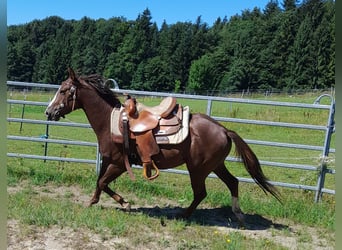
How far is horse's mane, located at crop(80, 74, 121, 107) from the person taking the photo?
4754 millimetres

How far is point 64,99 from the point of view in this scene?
462cm

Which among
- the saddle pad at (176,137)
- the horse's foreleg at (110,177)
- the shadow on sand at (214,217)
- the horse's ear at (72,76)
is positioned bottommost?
the shadow on sand at (214,217)

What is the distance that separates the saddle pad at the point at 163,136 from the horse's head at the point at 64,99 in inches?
20.6

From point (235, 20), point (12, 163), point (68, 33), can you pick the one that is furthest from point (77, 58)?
point (12, 163)

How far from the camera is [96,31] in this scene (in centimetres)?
8912

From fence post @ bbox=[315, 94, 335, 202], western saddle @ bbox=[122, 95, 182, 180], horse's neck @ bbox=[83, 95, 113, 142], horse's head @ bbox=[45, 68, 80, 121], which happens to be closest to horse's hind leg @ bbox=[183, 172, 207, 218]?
western saddle @ bbox=[122, 95, 182, 180]

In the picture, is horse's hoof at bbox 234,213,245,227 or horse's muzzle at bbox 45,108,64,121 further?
horse's muzzle at bbox 45,108,64,121

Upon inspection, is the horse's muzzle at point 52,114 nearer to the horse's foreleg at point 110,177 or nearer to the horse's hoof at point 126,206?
the horse's foreleg at point 110,177

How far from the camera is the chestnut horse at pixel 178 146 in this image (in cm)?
439

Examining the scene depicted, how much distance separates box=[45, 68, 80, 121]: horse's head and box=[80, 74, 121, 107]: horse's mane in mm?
181

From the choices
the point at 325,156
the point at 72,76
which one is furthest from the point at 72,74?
the point at 325,156

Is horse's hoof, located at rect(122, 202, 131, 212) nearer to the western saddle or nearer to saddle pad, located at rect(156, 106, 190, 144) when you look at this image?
the western saddle

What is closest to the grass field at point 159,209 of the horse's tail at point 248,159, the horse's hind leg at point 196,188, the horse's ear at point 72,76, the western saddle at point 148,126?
the horse's hind leg at point 196,188

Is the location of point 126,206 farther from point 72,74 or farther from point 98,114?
point 72,74
